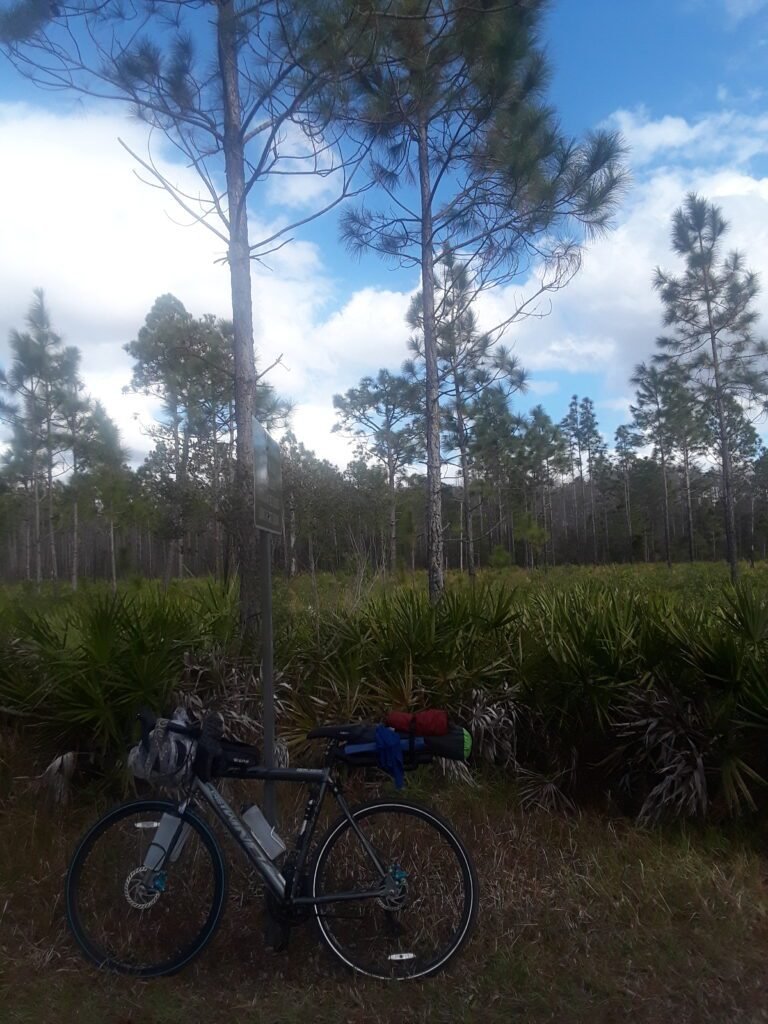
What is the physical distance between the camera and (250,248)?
6.51 meters

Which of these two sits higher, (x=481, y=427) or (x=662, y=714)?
(x=481, y=427)

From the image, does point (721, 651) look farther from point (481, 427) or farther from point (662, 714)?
point (481, 427)

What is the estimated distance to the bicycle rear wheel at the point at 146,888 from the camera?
11.3 feet

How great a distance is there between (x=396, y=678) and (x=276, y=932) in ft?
6.45

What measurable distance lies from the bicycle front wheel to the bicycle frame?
21mm

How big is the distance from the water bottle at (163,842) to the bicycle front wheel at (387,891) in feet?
2.00

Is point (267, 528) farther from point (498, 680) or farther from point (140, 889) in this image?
point (498, 680)

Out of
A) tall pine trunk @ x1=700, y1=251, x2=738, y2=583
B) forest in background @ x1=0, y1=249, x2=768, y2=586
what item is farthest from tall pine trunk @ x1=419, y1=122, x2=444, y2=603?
tall pine trunk @ x1=700, y1=251, x2=738, y2=583

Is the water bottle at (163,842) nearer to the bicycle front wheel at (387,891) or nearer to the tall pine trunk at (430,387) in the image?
the bicycle front wheel at (387,891)

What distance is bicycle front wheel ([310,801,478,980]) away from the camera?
11.1ft

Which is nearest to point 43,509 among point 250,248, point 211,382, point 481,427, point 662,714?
point 211,382

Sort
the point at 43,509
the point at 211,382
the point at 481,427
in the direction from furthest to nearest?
the point at 43,509 → the point at 211,382 → the point at 481,427

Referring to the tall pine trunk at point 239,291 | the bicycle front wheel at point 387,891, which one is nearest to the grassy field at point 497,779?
the bicycle front wheel at point 387,891

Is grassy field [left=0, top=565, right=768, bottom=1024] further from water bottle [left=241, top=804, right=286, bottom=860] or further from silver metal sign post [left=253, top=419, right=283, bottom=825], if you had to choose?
silver metal sign post [left=253, top=419, right=283, bottom=825]
